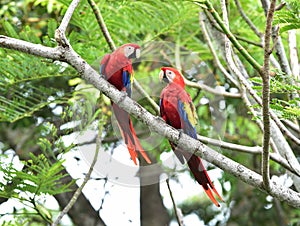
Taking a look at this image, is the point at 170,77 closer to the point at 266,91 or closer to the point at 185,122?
Answer: the point at 185,122

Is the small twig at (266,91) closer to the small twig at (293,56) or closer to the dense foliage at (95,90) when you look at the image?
the dense foliage at (95,90)

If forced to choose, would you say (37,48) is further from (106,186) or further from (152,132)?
(106,186)

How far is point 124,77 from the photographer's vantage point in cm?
116

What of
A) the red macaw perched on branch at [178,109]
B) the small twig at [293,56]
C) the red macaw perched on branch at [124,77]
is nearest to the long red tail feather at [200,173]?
the red macaw perched on branch at [178,109]

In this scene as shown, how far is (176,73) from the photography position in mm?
1126

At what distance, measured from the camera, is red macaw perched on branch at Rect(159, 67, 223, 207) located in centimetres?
111

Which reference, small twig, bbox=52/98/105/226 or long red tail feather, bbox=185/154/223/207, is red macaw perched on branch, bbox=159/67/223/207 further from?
small twig, bbox=52/98/105/226

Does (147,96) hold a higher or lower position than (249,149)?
higher

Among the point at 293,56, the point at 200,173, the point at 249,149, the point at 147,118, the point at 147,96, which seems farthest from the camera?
the point at 293,56

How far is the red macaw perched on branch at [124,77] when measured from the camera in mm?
1124

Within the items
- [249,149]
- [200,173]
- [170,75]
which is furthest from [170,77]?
[249,149]

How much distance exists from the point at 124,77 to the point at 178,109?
14 centimetres

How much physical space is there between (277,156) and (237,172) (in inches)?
14.9

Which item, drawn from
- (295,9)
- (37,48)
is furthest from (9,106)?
(295,9)
